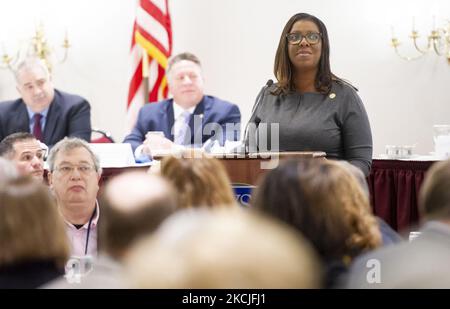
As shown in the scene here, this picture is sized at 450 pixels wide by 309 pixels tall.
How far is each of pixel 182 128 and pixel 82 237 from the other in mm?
2568

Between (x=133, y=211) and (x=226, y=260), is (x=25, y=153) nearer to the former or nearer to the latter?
(x=133, y=211)

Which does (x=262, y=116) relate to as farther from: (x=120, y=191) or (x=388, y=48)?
(x=388, y=48)

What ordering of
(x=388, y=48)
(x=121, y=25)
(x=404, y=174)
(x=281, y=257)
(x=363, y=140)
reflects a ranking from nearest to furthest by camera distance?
(x=281, y=257) → (x=363, y=140) → (x=404, y=174) → (x=388, y=48) → (x=121, y=25)

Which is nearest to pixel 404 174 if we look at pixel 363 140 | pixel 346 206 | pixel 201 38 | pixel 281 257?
pixel 363 140

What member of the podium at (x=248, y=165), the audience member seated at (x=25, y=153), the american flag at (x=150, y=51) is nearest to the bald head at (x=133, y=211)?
the podium at (x=248, y=165)

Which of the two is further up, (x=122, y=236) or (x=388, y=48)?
(x=388, y=48)

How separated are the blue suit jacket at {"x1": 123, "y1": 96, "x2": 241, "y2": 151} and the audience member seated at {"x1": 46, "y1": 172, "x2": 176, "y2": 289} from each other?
13.2 ft

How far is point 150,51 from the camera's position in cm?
743

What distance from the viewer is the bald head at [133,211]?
1535 mm

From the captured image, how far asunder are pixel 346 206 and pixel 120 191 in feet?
1.67

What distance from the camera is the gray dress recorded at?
352 centimetres

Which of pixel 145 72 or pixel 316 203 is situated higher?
pixel 145 72

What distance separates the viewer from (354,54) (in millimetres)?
8000

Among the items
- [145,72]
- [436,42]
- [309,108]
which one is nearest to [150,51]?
[145,72]
